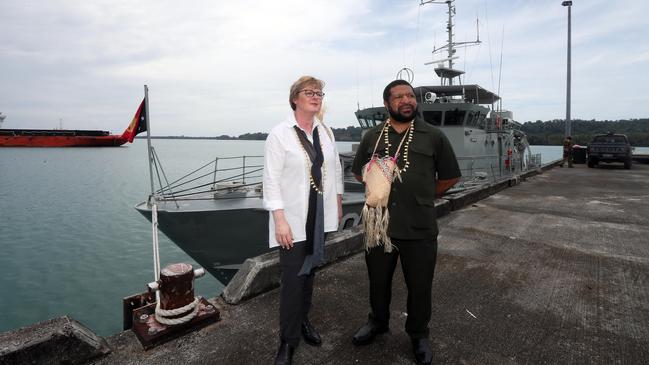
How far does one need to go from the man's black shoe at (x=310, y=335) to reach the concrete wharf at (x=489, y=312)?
1.7 inches

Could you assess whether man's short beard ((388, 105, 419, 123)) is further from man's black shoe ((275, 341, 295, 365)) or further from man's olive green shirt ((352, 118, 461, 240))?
man's black shoe ((275, 341, 295, 365))

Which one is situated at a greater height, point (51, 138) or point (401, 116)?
point (51, 138)

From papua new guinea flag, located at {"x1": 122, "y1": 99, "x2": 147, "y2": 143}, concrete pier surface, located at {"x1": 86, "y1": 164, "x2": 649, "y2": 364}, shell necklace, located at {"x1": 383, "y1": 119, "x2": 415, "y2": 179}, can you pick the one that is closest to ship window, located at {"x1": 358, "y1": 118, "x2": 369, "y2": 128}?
concrete pier surface, located at {"x1": 86, "y1": 164, "x2": 649, "y2": 364}

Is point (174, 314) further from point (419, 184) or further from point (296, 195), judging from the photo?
point (419, 184)

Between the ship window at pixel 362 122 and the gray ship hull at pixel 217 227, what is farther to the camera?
the ship window at pixel 362 122

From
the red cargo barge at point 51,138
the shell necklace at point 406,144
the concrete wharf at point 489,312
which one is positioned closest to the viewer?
the shell necklace at point 406,144

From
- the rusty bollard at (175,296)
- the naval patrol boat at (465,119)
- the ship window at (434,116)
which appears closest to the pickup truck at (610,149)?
the naval patrol boat at (465,119)

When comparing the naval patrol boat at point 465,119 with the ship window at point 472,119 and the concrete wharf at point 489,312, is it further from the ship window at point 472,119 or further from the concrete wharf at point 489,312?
the concrete wharf at point 489,312

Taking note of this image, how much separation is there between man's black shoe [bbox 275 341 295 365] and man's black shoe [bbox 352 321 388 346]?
1.59 ft

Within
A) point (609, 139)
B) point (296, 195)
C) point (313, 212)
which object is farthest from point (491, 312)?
point (609, 139)

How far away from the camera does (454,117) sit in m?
12.5

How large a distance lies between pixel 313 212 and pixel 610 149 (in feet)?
73.9

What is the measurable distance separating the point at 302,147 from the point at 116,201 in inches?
977

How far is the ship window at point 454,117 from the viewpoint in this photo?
40.7 feet
